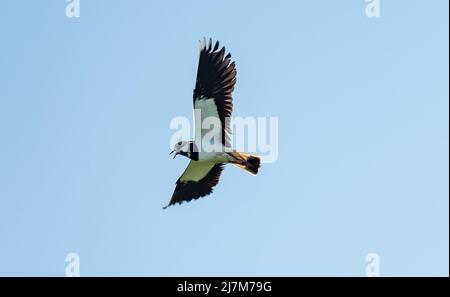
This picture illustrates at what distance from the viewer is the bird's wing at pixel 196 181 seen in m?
23.7

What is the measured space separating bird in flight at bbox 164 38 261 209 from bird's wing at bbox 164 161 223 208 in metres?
0.73

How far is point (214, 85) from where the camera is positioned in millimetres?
21859

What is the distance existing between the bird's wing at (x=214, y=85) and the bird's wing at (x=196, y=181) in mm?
1945

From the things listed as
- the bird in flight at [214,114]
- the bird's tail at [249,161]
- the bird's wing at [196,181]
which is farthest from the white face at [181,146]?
the bird's tail at [249,161]

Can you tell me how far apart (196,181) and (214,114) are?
9.52 ft

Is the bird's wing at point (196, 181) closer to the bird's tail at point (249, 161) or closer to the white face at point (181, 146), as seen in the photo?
the white face at point (181, 146)

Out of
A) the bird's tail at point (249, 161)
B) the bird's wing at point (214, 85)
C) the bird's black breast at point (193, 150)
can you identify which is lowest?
the bird's tail at point (249, 161)

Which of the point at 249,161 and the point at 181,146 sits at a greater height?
the point at 181,146

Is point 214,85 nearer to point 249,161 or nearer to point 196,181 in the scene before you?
point 249,161

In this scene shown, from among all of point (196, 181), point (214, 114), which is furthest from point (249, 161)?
point (196, 181)

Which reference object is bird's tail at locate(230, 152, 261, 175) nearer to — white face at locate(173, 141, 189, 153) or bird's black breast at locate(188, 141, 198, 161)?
bird's black breast at locate(188, 141, 198, 161)
